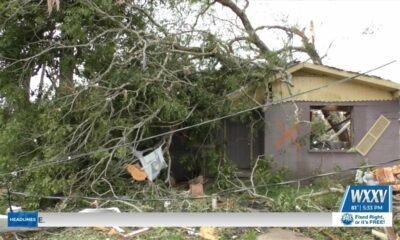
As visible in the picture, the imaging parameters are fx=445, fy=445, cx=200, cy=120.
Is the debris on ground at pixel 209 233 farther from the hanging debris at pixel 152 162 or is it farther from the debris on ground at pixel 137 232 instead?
the hanging debris at pixel 152 162

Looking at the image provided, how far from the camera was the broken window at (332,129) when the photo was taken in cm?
1245

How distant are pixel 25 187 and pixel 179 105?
373 centimetres

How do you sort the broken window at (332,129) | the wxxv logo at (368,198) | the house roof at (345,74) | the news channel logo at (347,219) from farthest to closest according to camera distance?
the broken window at (332,129)
the house roof at (345,74)
the news channel logo at (347,219)
the wxxv logo at (368,198)

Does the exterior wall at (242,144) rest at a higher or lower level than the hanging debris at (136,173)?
higher

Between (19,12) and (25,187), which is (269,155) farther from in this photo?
(19,12)

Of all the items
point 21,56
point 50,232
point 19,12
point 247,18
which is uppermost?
point 247,18

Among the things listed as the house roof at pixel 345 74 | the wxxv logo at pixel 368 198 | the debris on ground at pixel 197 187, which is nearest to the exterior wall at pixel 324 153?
the house roof at pixel 345 74

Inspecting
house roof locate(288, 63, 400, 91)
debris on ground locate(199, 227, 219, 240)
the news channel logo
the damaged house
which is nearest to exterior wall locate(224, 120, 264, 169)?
the damaged house

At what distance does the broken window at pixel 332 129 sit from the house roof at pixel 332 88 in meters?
0.39

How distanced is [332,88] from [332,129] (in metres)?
3.62

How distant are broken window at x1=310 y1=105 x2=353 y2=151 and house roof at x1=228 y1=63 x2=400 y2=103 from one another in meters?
0.39

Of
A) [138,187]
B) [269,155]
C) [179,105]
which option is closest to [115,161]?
[138,187]

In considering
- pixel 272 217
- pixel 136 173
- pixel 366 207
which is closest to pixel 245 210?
pixel 136 173

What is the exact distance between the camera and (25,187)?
9.52 metres
